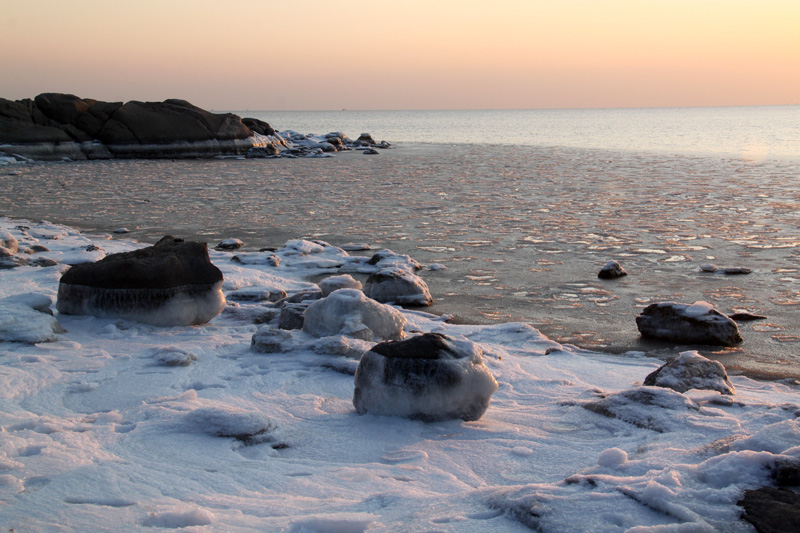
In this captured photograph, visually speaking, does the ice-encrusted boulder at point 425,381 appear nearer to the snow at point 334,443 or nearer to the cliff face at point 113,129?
the snow at point 334,443

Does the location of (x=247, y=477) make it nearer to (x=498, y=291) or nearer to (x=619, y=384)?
(x=619, y=384)

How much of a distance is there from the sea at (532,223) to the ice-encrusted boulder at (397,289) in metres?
0.22

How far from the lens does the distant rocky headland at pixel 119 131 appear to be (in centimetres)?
2677

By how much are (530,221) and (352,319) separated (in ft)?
22.4

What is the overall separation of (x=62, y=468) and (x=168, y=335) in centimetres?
220

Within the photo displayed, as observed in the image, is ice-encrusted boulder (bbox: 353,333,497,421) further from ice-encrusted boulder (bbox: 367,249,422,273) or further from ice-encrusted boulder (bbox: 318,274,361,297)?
ice-encrusted boulder (bbox: 367,249,422,273)

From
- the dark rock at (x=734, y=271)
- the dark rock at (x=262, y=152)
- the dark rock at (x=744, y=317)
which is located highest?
the dark rock at (x=262, y=152)

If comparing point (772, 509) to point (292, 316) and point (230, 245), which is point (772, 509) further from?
point (230, 245)

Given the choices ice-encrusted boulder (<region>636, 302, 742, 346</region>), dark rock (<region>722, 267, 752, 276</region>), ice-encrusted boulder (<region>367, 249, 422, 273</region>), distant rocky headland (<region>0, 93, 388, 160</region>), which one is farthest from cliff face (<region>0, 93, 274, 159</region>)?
ice-encrusted boulder (<region>636, 302, 742, 346</region>)

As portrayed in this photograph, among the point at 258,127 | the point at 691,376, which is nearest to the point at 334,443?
the point at 691,376

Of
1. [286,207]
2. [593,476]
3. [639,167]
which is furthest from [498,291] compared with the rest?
[639,167]

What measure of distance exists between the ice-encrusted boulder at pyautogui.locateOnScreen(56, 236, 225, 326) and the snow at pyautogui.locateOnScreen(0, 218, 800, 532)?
133 millimetres

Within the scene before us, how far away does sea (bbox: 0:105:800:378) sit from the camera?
596cm

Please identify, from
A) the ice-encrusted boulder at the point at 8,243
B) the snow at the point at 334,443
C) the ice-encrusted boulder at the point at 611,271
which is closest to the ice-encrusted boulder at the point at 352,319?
the snow at the point at 334,443
